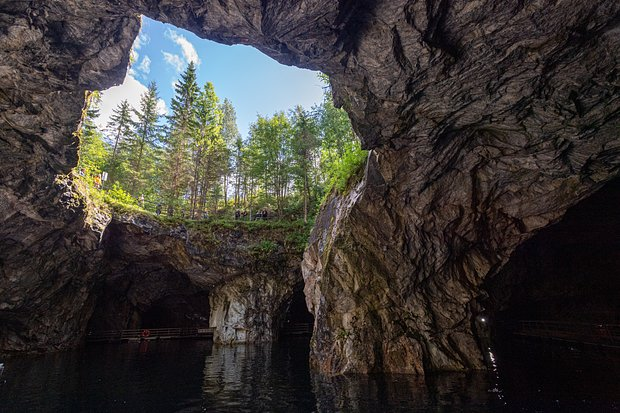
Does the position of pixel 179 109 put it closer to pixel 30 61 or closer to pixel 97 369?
pixel 30 61

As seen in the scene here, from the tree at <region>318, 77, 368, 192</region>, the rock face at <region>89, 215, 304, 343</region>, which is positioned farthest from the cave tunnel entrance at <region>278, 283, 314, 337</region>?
the tree at <region>318, 77, 368, 192</region>

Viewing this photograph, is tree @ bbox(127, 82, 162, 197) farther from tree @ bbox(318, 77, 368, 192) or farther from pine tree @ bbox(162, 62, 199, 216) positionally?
tree @ bbox(318, 77, 368, 192)

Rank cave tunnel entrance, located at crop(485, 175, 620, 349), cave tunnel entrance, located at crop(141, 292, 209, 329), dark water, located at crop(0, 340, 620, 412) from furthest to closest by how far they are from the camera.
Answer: cave tunnel entrance, located at crop(141, 292, 209, 329)
cave tunnel entrance, located at crop(485, 175, 620, 349)
dark water, located at crop(0, 340, 620, 412)

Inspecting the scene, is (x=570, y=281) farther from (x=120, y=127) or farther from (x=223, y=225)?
(x=120, y=127)

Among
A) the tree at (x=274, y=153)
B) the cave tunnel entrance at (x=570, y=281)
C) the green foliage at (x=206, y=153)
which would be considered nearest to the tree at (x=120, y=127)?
the green foliage at (x=206, y=153)

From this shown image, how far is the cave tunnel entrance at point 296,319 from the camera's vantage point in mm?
32469

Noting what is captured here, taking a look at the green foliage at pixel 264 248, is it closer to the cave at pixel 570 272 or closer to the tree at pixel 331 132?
the tree at pixel 331 132

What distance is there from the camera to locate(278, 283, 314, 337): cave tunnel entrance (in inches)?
1278

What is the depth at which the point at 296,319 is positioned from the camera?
37625 millimetres

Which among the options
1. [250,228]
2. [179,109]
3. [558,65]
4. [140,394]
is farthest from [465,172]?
[179,109]

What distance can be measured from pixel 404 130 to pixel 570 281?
22.4 metres

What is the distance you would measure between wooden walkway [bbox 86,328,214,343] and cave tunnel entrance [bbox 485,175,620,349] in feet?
91.6

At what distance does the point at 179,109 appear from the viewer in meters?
35.7

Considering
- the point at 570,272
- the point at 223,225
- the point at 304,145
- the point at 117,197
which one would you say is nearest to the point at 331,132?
the point at 304,145
